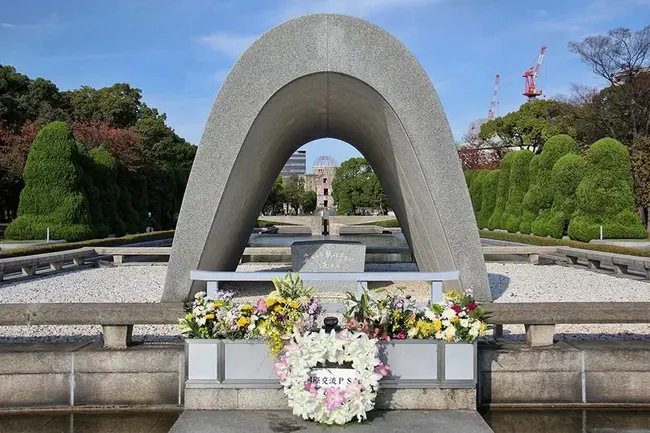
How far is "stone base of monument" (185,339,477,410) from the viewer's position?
406cm

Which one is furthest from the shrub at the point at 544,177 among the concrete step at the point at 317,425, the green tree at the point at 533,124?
the concrete step at the point at 317,425

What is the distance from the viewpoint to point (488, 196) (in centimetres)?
3106

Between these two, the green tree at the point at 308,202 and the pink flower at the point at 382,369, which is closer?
the pink flower at the point at 382,369

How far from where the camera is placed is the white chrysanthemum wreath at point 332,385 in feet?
12.1

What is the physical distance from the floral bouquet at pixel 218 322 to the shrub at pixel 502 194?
25.6 m

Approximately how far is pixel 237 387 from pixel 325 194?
101827mm

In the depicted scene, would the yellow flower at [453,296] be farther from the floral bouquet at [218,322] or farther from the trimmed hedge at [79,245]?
the trimmed hedge at [79,245]

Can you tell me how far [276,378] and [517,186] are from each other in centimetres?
2468

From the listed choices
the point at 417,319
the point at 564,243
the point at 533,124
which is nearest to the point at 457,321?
the point at 417,319

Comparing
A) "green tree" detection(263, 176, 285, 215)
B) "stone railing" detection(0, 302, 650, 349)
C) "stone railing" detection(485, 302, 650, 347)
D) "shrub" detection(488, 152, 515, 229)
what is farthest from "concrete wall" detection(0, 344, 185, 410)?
"green tree" detection(263, 176, 285, 215)

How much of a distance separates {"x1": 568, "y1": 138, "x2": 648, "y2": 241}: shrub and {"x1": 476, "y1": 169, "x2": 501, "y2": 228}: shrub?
31.7 ft

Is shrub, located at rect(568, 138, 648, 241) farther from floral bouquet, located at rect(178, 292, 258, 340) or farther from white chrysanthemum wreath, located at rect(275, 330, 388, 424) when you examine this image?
floral bouquet, located at rect(178, 292, 258, 340)

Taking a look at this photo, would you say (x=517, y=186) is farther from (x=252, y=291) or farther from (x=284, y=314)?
(x=284, y=314)

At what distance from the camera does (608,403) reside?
4.57 m
